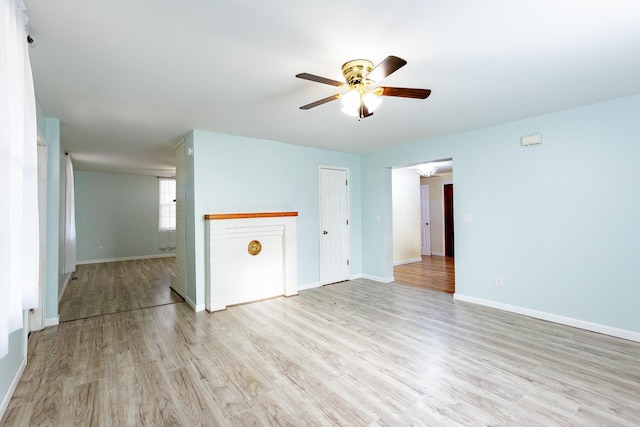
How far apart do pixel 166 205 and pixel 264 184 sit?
5.41m

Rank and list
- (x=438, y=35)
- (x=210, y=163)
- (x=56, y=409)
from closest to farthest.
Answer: (x=438, y=35)
(x=56, y=409)
(x=210, y=163)

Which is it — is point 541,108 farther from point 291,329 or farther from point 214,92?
point 291,329

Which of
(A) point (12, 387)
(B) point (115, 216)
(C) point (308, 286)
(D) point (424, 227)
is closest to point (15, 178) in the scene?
(A) point (12, 387)

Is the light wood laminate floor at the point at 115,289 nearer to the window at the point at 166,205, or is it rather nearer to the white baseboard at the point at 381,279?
the window at the point at 166,205

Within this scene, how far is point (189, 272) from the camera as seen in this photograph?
14.0 feet

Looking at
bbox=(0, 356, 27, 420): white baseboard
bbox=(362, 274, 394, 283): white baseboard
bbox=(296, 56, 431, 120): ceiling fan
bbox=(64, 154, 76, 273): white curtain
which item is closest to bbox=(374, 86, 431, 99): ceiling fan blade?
bbox=(296, 56, 431, 120): ceiling fan

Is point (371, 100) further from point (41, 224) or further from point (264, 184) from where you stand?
point (41, 224)

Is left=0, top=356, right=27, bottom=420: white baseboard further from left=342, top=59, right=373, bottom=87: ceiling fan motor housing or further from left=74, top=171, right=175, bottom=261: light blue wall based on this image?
left=74, top=171, right=175, bottom=261: light blue wall

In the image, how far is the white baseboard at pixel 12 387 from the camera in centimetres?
192

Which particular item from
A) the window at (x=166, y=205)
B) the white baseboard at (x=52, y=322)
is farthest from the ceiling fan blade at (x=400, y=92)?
the window at (x=166, y=205)

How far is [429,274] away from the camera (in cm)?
601

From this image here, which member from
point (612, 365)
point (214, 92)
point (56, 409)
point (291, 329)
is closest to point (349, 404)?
point (291, 329)

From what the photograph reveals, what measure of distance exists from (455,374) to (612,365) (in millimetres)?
1338

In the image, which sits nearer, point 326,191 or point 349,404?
point 349,404
